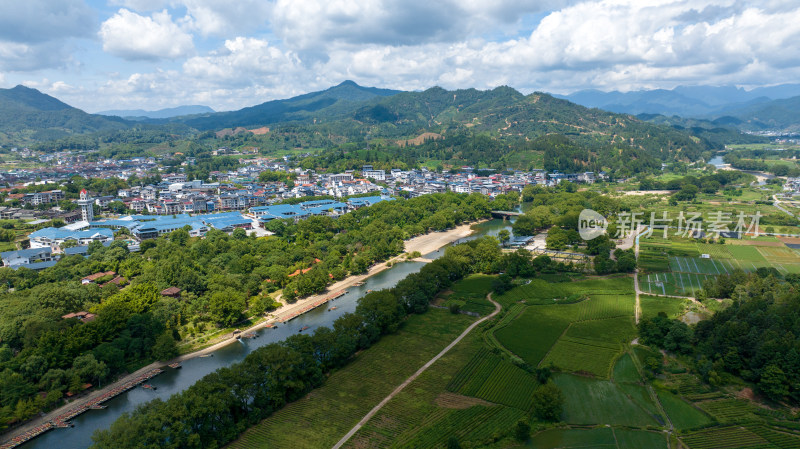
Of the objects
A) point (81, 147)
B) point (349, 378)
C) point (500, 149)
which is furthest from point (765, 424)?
point (81, 147)

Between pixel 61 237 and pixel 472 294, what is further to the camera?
pixel 61 237

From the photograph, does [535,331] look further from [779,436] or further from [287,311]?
[287,311]

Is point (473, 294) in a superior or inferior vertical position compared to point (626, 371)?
superior

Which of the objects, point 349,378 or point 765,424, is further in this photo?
point 349,378

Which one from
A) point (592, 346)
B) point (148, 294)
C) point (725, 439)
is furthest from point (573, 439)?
point (148, 294)

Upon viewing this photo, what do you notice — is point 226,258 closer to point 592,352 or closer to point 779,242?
point 592,352

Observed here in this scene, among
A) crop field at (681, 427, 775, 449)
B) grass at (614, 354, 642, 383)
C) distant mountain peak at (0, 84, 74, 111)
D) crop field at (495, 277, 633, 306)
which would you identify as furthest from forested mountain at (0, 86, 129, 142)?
crop field at (681, 427, 775, 449)
